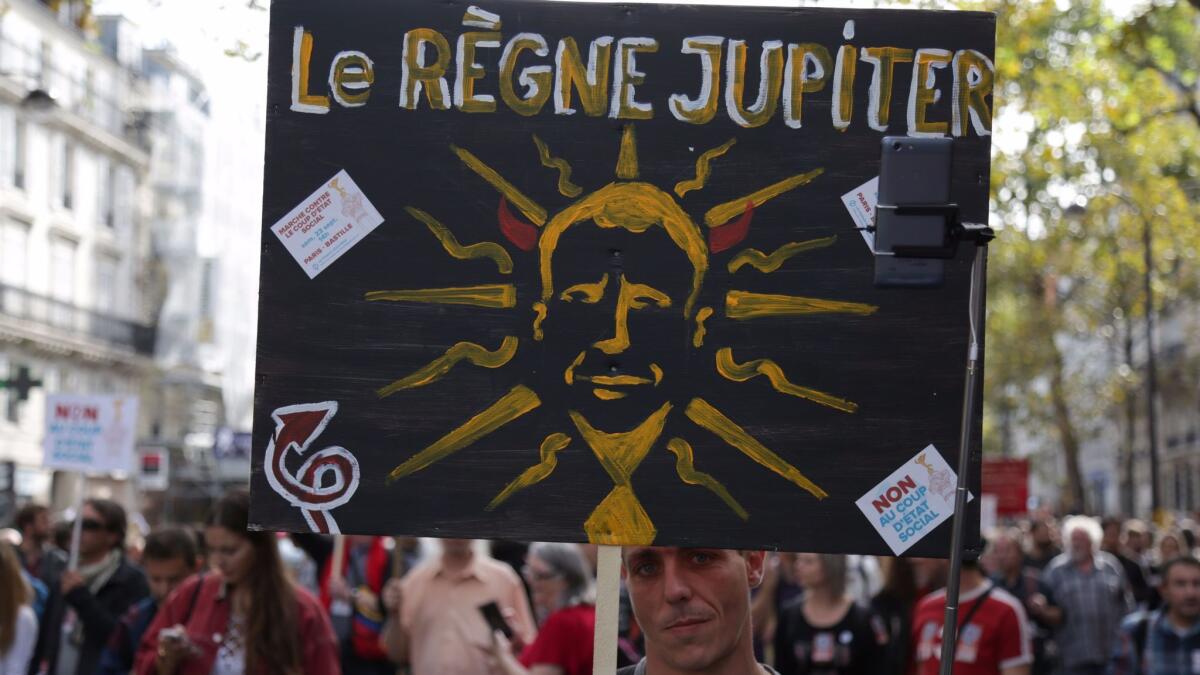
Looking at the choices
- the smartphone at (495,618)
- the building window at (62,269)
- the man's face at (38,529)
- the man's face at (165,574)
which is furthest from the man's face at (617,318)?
the building window at (62,269)

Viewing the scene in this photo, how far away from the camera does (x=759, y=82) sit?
14.5ft

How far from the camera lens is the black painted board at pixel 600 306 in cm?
430

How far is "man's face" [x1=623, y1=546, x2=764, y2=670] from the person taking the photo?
416 centimetres

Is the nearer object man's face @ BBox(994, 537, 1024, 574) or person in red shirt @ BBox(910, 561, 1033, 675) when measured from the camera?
person in red shirt @ BBox(910, 561, 1033, 675)

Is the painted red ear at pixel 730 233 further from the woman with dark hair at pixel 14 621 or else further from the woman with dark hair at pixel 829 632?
the woman with dark hair at pixel 14 621

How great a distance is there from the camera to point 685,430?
4312 millimetres

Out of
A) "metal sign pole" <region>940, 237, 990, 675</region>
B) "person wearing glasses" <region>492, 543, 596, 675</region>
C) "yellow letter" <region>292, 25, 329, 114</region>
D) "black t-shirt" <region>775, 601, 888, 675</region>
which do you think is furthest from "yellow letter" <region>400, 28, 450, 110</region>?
"black t-shirt" <region>775, 601, 888, 675</region>

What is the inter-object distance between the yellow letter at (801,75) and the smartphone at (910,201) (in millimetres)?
214

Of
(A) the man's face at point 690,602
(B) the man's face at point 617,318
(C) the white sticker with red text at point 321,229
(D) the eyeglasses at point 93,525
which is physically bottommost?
(D) the eyeglasses at point 93,525

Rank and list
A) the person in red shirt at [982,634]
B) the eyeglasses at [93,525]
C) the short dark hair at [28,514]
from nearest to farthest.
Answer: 1. the person in red shirt at [982,634]
2. the eyeglasses at [93,525]
3. the short dark hair at [28,514]

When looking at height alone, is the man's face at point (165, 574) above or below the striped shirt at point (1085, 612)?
above

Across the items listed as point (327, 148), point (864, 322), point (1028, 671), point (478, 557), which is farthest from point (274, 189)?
point (1028, 671)

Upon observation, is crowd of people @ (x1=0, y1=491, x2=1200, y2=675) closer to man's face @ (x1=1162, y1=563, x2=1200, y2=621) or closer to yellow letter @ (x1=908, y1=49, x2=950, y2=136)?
man's face @ (x1=1162, y1=563, x2=1200, y2=621)

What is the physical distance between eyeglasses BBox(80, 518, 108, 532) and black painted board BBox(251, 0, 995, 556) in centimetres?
568
